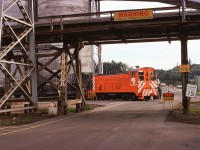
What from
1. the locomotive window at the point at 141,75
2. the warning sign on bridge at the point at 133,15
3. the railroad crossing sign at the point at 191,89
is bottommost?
the railroad crossing sign at the point at 191,89

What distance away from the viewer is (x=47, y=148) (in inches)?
376

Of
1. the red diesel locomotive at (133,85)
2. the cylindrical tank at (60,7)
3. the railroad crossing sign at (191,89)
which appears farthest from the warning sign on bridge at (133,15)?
the cylindrical tank at (60,7)

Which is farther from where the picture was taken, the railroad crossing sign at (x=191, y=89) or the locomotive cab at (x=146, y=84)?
the locomotive cab at (x=146, y=84)

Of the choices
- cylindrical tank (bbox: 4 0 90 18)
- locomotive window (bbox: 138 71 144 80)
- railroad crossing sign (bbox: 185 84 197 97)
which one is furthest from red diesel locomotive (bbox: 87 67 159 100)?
railroad crossing sign (bbox: 185 84 197 97)

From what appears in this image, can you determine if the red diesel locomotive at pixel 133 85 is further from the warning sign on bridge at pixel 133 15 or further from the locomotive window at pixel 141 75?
the warning sign on bridge at pixel 133 15

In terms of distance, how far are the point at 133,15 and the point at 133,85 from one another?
20482 millimetres

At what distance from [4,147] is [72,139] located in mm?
2182

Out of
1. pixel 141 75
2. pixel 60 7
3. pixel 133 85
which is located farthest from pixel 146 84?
pixel 60 7

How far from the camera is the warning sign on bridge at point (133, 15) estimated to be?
20672 mm

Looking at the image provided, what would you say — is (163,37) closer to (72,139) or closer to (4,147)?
(72,139)

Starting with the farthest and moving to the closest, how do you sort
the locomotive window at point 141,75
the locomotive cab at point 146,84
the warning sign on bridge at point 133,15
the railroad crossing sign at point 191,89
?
1. the locomotive window at point 141,75
2. the locomotive cab at point 146,84
3. the warning sign on bridge at point 133,15
4. the railroad crossing sign at point 191,89

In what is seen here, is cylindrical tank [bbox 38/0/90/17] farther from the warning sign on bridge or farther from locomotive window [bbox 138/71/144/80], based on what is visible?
the warning sign on bridge

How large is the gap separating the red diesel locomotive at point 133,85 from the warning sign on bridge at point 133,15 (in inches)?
776

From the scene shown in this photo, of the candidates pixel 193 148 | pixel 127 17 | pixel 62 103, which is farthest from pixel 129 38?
pixel 193 148
